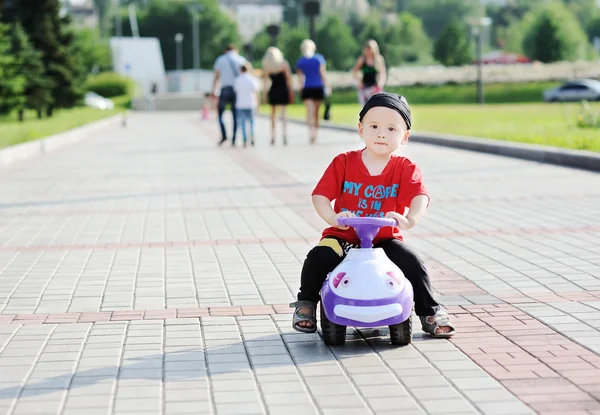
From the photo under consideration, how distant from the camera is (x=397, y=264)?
5.39 metres

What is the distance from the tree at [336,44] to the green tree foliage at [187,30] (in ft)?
70.5

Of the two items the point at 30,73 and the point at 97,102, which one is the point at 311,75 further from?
the point at 97,102

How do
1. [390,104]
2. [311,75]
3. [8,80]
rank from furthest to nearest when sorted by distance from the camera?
[8,80] → [311,75] → [390,104]

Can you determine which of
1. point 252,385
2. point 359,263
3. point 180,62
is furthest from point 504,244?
point 180,62

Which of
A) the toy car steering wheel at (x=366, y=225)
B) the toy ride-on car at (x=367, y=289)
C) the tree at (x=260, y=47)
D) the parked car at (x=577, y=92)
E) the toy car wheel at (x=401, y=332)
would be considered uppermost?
the toy car steering wheel at (x=366, y=225)

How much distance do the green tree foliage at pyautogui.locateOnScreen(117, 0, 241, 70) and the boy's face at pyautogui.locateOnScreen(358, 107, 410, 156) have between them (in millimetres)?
124188

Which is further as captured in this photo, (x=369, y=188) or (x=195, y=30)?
(x=195, y=30)

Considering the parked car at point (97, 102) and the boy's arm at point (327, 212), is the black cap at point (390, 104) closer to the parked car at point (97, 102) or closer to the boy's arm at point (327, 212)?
the boy's arm at point (327, 212)

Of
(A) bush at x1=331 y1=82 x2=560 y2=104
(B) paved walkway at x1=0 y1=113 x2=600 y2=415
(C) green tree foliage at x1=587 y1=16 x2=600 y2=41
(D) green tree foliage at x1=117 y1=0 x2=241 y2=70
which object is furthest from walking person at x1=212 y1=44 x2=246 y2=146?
(C) green tree foliage at x1=587 y1=16 x2=600 y2=41

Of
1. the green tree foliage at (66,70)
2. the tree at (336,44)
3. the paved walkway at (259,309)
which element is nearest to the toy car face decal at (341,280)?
the paved walkway at (259,309)

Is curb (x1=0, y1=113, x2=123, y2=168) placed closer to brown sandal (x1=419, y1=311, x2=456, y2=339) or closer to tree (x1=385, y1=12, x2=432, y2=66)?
brown sandal (x1=419, y1=311, x2=456, y2=339)

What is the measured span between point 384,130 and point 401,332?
0.98 metres

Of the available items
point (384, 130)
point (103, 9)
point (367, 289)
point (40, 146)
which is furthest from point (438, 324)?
point (103, 9)

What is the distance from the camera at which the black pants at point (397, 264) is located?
5395 millimetres
